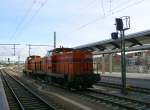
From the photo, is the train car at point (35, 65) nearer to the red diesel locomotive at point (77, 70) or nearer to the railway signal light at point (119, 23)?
the red diesel locomotive at point (77, 70)

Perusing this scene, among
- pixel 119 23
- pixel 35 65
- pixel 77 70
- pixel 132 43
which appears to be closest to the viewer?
pixel 119 23

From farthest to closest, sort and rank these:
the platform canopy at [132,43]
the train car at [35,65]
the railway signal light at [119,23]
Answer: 1. the train car at [35,65]
2. the platform canopy at [132,43]
3. the railway signal light at [119,23]

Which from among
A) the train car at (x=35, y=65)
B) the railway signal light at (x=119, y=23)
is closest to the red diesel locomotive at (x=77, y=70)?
the railway signal light at (x=119, y=23)

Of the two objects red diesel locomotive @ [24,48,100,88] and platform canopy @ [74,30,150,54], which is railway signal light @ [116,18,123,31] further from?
platform canopy @ [74,30,150,54]

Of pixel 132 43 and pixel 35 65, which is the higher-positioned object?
pixel 132 43

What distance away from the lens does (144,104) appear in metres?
14.3

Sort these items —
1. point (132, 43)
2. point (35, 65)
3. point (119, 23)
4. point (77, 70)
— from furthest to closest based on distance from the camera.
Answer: point (35, 65)
point (132, 43)
point (77, 70)
point (119, 23)

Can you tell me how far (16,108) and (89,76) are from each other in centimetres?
760

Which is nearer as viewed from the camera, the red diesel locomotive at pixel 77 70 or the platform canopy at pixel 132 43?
the red diesel locomotive at pixel 77 70

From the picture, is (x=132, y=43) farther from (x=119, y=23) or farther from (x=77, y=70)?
(x=119, y=23)

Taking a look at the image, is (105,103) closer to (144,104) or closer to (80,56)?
(144,104)

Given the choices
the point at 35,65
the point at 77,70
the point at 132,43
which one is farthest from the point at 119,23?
the point at 35,65

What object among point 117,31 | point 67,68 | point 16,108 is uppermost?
point 117,31

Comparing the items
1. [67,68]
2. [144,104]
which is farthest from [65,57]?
[144,104]
